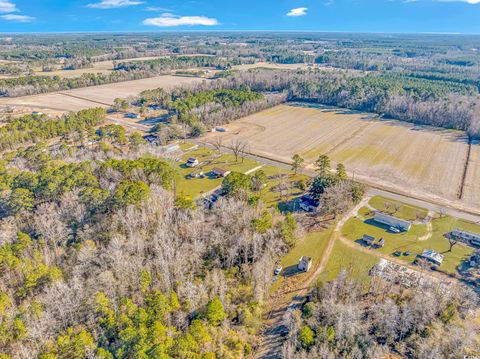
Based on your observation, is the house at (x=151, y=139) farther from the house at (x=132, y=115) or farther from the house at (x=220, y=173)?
the house at (x=220, y=173)

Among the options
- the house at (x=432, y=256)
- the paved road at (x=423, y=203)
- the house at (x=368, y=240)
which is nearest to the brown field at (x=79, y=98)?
the paved road at (x=423, y=203)

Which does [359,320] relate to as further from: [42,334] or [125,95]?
[125,95]

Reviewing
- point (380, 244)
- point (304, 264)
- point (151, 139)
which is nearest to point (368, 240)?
point (380, 244)

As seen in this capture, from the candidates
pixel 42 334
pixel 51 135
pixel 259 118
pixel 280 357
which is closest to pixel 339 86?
pixel 259 118

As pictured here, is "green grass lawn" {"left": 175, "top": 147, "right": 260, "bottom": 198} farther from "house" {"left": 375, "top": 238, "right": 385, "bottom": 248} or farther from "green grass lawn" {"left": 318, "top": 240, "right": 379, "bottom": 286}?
"house" {"left": 375, "top": 238, "right": 385, "bottom": 248}

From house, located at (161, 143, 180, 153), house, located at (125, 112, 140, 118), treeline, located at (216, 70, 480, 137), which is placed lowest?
house, located at (161, 143, 180, 153)

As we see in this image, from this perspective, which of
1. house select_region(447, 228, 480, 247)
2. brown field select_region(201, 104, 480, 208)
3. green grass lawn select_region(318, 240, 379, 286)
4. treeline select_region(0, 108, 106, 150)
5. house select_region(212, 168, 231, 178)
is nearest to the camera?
green grass lawn select_region(318, 240, 379, 286)

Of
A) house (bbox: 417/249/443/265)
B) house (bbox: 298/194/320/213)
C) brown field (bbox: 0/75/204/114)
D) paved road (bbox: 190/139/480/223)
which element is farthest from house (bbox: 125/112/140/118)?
house (bbox: 417/249/443/265)
